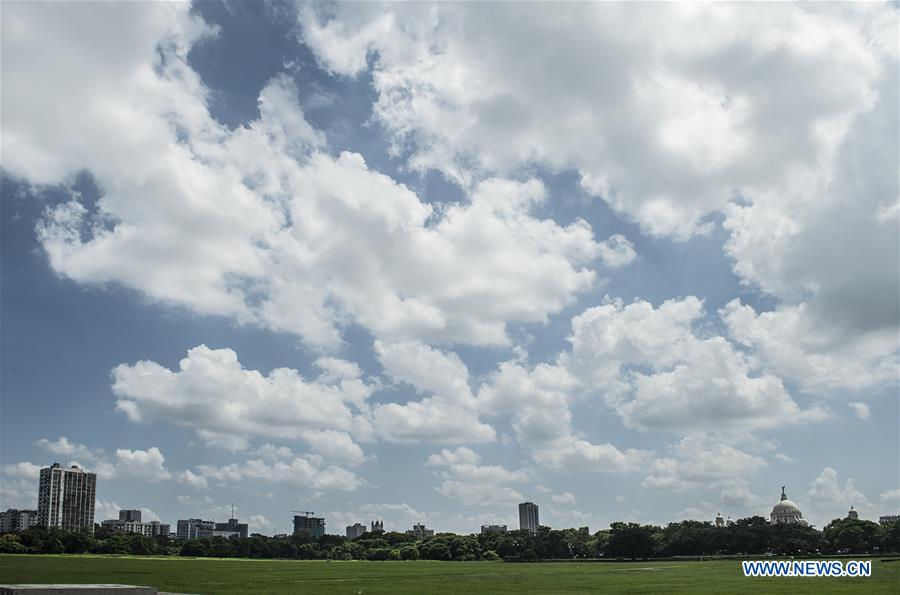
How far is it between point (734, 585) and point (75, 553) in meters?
129

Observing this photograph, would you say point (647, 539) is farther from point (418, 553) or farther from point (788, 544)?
point (418, 553)

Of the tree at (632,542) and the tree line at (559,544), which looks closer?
the tree line at (559,544)

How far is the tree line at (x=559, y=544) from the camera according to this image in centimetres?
13150

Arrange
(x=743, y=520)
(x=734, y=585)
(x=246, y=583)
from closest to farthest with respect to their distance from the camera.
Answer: (x=734, y=585)
(x=246, y=583)
(x=743, y=520)

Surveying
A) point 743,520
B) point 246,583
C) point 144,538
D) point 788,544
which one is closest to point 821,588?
point 246,583

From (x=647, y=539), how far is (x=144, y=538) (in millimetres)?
98745

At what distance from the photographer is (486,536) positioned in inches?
6535

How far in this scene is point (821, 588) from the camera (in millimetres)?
50469

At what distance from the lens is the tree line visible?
132 m

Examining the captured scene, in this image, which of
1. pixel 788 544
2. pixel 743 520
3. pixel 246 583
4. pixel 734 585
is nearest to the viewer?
pixel 734 585

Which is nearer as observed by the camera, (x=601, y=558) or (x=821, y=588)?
(x=821, y=588)

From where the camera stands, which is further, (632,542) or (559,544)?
(559,544)

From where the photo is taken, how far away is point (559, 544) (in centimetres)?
15488

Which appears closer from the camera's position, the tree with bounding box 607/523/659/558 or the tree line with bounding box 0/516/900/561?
the tree line with bounding box 0/516/900/561
